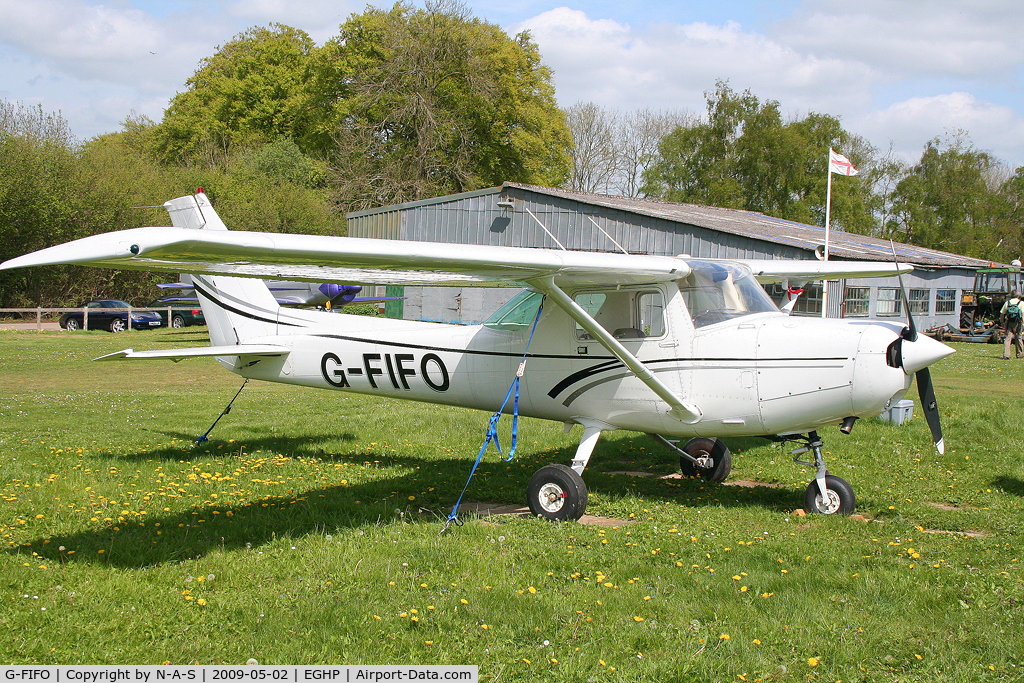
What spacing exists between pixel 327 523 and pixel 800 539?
4092 mm

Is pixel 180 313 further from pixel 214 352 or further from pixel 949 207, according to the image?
pixel 949 207

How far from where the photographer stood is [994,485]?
843cm

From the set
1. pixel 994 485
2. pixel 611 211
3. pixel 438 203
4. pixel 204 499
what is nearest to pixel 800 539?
pixel 994 485

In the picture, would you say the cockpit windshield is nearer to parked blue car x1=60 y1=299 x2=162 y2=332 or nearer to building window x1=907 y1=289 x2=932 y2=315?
building window x1=907 y1=289 x2=932 y2=315

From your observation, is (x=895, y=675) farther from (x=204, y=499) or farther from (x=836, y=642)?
(x=204, y=499)

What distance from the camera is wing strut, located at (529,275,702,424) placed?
22.6 feet

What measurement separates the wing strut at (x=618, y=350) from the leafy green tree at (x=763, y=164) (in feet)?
166

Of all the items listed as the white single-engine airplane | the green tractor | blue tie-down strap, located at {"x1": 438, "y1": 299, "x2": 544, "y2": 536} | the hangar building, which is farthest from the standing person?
blue tie-down strap, located at {"x1": 438, "y1": 299, "x2": 544, "y2": 536}

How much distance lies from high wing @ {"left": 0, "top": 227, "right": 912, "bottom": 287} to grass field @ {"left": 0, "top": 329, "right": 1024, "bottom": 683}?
7.21 ft

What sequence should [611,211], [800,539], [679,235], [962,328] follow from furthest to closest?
[962,328] → [611,211] → [679,235] → [800,539]

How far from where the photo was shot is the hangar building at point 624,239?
79.5ft

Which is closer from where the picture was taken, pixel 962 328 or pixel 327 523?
pixel 327 523

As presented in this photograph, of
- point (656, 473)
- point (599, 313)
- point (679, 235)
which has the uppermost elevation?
point (679, 235)

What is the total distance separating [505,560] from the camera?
5773 millimetres
